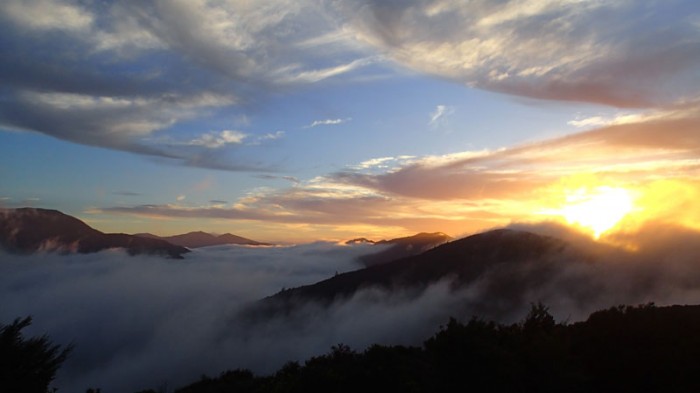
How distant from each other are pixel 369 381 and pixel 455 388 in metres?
5.00

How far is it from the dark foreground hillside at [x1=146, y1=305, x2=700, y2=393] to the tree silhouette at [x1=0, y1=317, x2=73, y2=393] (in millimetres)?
11259

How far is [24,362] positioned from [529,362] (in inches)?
990

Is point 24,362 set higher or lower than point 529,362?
higher

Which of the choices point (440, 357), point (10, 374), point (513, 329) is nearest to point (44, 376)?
point (10, 374)

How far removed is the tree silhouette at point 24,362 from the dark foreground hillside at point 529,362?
1126cm

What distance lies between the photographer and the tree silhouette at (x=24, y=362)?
68.7ft

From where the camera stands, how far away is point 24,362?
21656 mm

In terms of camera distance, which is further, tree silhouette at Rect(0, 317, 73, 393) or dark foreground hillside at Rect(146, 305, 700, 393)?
dark foreground hillside at Rect(146, 305, 700, 393)

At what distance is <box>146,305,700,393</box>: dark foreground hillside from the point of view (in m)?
25.3

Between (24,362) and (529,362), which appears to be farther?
(529,362)

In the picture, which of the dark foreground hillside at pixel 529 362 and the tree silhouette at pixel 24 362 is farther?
the dark foreground hillside at pixel 529 362

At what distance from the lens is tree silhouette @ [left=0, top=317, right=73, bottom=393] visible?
20.9m

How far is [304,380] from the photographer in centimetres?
2752

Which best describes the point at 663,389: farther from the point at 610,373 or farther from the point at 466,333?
the point at 466,333
